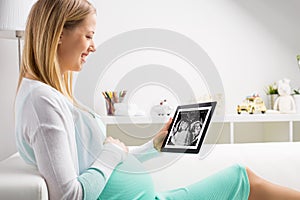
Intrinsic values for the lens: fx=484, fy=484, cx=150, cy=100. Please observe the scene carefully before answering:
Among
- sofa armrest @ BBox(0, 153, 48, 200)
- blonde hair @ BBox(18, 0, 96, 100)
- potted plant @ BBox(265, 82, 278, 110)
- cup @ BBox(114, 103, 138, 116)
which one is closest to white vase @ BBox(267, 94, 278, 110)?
potted plant @ BBox(265, 82, 278, 110)

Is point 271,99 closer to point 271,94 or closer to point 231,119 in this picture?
point 271,94

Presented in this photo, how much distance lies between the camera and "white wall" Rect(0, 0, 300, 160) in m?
2.83

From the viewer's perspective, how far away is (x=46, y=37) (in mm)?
1274

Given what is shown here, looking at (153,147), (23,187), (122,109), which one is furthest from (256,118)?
(23,187)

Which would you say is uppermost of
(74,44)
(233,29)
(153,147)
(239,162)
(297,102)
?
(233,29)

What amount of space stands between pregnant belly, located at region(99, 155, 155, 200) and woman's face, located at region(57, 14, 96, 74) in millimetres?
320

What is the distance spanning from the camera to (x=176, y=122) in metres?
1.49

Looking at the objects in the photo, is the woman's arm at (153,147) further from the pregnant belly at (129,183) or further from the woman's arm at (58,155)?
the woman's arm at (58,155)

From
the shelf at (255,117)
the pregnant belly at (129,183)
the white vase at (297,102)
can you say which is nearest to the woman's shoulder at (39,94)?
the pregnant belly at (129,183)

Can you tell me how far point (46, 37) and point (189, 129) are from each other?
486 millimetres

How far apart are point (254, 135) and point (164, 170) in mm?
1222

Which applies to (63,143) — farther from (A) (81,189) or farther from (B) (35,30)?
(B) (35,30)

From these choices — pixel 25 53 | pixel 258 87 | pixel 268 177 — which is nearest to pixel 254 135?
pixel 258 87

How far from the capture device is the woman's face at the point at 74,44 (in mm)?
1338
